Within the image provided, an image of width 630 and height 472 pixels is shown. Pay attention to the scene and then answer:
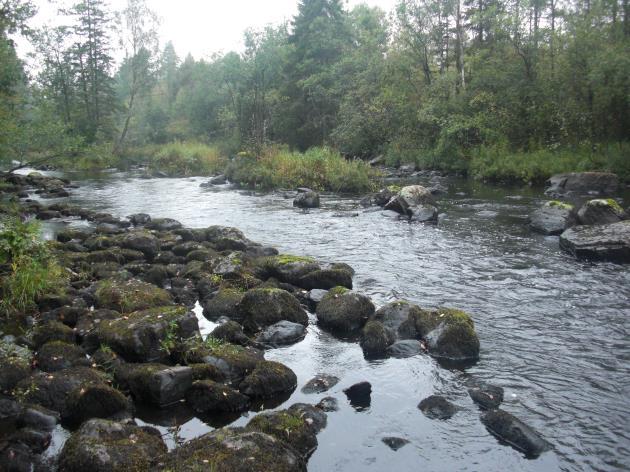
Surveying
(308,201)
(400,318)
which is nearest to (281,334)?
(400,318)

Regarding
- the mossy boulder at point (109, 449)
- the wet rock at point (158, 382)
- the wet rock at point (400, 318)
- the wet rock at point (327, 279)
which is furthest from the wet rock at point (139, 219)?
the mossy boulder at point (109, 449)

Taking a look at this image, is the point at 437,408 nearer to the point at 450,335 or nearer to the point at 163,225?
the point at 450,335

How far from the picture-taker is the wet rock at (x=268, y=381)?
6750 millimetres

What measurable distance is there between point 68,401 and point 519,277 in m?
9.15

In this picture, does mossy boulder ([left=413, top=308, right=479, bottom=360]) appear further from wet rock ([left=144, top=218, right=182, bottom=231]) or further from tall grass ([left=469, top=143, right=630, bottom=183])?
tall grass ([left=469, top=143, right=630, bottom=183])

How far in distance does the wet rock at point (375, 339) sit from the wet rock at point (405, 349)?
0.36ft

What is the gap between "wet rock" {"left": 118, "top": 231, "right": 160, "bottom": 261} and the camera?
1338 cm

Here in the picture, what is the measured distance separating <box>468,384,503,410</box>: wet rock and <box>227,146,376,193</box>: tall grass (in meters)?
20.7

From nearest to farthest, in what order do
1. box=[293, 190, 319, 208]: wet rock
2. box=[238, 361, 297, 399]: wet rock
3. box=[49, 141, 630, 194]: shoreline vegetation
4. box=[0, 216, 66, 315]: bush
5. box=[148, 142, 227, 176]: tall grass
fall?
box=[238, 361, 297, 399]: wet rock
box=[0, 216, 66, 315]: bush
box=[293, 190, 319, 208]: wet rock
box=[49, 141, 630, 194]: shoreline vegetation
box=[148, 142, 227, 176]: tall grass

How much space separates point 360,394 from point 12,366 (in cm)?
433

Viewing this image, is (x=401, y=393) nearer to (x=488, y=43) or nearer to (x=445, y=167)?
(x=445, y=167)

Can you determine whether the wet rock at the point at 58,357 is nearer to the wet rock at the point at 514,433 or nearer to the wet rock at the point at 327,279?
the wet rock at the point at 327,279

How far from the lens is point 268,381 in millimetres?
6828

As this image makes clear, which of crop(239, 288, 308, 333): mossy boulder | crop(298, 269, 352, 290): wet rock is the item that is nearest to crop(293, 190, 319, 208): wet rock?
crop(298, 269, 352, 290): wet rock
